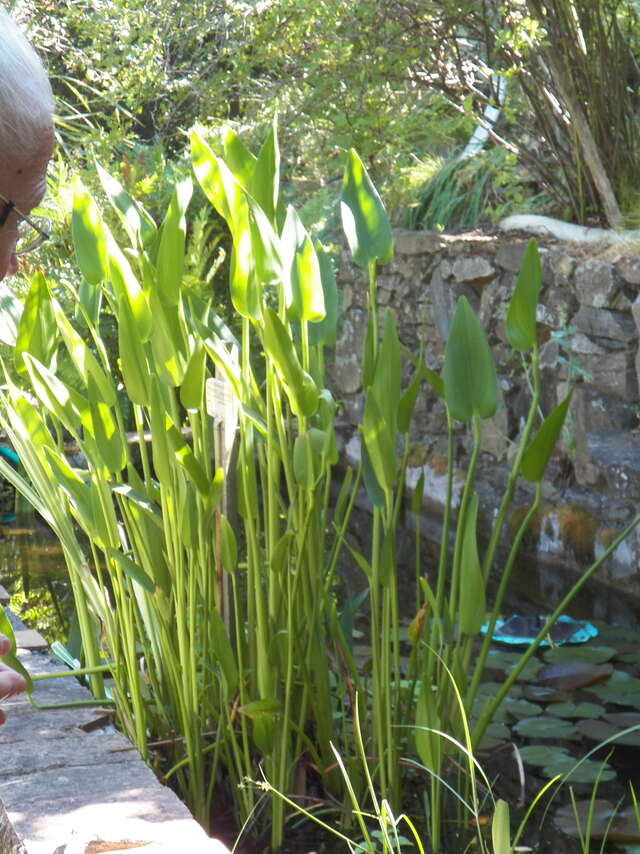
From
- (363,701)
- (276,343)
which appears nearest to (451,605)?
(363,701)

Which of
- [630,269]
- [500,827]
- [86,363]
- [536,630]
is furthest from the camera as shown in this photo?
[630,269]

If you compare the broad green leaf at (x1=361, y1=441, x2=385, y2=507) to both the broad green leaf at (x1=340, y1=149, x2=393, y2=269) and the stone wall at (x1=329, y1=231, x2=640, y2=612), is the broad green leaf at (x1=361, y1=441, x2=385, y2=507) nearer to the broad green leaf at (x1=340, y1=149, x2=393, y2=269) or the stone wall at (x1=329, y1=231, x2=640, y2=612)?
the broad green leaf at (x1=340, y1=149, x2=393, y2=269)

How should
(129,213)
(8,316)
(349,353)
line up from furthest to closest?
1. (349,353)
2. (8,316)
3. (129,213)

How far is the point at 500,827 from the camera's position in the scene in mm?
1393

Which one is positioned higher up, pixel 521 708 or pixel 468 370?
pixel 468 370

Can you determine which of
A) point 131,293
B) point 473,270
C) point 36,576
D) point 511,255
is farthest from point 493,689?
point 473,270

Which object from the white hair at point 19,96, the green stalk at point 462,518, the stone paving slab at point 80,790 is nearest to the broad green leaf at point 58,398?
the stone paving slab at point 80,790

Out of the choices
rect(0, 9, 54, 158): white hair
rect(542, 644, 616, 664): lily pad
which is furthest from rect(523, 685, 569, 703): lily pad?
rect(0, 9, 54, 158): white hair

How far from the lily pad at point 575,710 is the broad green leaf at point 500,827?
1790mm

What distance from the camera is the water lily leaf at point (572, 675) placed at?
11.2 ft

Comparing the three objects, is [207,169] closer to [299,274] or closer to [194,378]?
[299,274]

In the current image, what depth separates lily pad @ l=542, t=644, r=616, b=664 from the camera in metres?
3.65

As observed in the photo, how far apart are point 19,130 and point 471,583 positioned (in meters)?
1.45

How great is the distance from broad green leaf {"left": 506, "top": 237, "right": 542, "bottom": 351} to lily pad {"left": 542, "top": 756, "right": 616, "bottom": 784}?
1.10 metres
